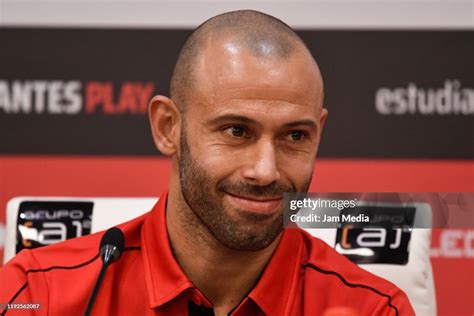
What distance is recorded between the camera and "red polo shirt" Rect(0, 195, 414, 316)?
121 centimetres

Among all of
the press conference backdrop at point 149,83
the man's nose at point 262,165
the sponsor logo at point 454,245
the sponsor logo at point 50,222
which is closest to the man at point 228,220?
the man's nose at point 262,165

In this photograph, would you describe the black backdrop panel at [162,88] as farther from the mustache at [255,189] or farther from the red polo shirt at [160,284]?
the mustache at [255,189]

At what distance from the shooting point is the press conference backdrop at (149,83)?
2035 millimetres

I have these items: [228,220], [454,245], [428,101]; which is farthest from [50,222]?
[428,101]

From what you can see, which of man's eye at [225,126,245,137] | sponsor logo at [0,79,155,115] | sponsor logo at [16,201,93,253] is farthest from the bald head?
sponsor logo at [0,79,155,115]

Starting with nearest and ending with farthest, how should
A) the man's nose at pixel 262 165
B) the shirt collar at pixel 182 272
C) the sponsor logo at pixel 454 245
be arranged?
the man's nose at pixel 262 165
the shirt collar at pixel 182 272
the sponsor logo at pixel 454 245

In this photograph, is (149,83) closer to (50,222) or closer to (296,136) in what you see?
(50,222)

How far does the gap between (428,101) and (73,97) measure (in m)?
0.95

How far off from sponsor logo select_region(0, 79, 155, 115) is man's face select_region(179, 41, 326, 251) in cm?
85

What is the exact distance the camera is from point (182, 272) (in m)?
1.26

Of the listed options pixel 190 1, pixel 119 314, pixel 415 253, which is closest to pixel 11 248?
pixel 119 314

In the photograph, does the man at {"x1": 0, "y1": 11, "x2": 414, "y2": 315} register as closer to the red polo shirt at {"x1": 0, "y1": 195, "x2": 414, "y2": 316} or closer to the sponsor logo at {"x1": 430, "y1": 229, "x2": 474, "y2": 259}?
the red polo shirt at {"x1": 0, "y1": 195, "x2": 414, "y2": 316}

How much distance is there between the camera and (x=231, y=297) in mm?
1287

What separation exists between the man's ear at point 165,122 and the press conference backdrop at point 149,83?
712 mm
